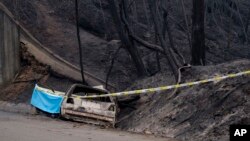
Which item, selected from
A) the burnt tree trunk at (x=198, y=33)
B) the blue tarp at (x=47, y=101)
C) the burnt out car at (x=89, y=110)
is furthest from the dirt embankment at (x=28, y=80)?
the burnt tree trunk at (x=198, y=33)

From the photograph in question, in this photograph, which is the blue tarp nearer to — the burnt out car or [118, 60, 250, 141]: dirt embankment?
the burnt out car

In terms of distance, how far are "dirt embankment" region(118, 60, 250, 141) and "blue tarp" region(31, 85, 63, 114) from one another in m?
2.57

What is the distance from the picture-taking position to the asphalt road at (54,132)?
12.8 metres

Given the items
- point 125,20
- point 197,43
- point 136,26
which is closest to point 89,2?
point 136,26

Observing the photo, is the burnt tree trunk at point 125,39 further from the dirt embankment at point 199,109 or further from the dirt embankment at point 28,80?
the dirt embankment at point 199,109

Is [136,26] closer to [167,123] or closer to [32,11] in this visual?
[32,11]

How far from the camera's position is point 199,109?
14641mm

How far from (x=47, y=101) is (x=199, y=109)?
267 inches

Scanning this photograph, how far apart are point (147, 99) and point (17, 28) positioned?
542 inches

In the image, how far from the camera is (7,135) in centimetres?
1289

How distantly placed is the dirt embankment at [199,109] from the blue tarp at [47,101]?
2.57m

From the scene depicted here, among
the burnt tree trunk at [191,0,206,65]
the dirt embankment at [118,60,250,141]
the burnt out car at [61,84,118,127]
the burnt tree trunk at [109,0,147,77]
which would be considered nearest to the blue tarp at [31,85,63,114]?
the burnt out car at [61,84,118,127]

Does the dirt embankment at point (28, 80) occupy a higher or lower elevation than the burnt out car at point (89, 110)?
higher

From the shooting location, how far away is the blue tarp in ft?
59.8
